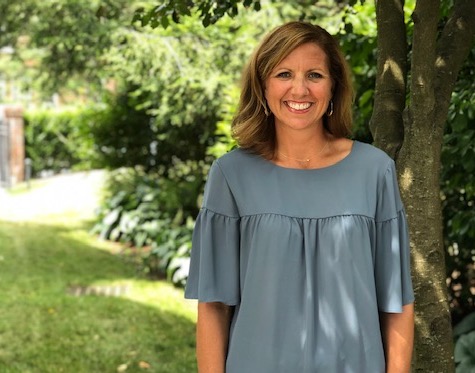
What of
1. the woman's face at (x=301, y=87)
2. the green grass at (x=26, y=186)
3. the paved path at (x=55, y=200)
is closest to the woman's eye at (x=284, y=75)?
the woman's face at (x=301, y=87)

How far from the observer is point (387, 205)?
2.27 meters

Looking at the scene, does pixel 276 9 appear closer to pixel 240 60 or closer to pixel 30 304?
pixel 240 60

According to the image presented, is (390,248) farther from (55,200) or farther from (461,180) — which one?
(55,200)

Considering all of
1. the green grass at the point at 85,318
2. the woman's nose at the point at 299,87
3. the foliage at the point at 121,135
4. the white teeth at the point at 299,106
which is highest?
the woman's nose at the point at 299,87

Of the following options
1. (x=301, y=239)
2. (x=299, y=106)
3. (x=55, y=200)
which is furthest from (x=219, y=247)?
(x=55, y=200)

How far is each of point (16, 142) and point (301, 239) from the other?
18.5m

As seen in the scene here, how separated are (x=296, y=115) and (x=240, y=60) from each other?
6.71 m

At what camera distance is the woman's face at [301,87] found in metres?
2.29

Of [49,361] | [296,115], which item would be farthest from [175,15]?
[49,361]

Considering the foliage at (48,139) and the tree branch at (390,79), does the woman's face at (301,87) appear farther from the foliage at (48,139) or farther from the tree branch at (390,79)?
the foliage at (48,139)

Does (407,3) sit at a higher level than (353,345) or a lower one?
higher

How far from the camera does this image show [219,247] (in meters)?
2.32

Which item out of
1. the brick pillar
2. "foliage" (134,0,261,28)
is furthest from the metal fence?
"foliage" (134,0,261,28)

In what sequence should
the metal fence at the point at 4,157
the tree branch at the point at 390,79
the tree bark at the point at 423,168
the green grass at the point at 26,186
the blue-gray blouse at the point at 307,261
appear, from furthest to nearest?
the metal fence at the point at 4,157
the green grass at the point at 26,186
the tree branch at the point at 390,79
the tree bark at the point at 423,168
the blue-gray blouse at the point at 307,261
